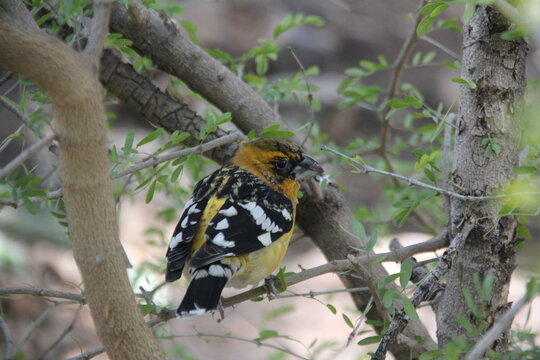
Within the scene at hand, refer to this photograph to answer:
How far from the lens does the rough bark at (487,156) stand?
2570 mm

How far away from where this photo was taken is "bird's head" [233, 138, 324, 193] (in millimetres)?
3592

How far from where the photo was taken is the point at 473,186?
2.64 metres

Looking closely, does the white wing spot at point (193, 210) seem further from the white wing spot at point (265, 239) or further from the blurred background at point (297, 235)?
the blurred background at point (297, 235)

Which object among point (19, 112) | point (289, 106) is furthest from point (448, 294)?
point (289, 106)

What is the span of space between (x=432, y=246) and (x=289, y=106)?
706 centimetres

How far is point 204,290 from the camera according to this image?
9.28 ft

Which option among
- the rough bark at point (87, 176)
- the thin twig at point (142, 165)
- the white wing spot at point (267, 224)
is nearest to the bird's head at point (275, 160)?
the white wing spot at point (267, 224)

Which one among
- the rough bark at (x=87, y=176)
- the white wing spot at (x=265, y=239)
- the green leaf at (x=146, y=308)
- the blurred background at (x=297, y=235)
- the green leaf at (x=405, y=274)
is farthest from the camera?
the blurred background at (x=297, y=235)

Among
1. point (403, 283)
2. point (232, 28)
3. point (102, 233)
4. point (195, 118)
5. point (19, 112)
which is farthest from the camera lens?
point (232, 28)

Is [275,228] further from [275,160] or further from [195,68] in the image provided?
[195,68]

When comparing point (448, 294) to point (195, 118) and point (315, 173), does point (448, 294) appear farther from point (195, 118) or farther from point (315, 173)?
point (195, 118)

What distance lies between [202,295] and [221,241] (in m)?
0.29

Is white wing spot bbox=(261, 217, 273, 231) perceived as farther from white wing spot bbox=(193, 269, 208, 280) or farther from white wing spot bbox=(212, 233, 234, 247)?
white wing spot bbox=(193, 269, 208, 280)

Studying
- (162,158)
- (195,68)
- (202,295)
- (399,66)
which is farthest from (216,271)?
(399,66)
